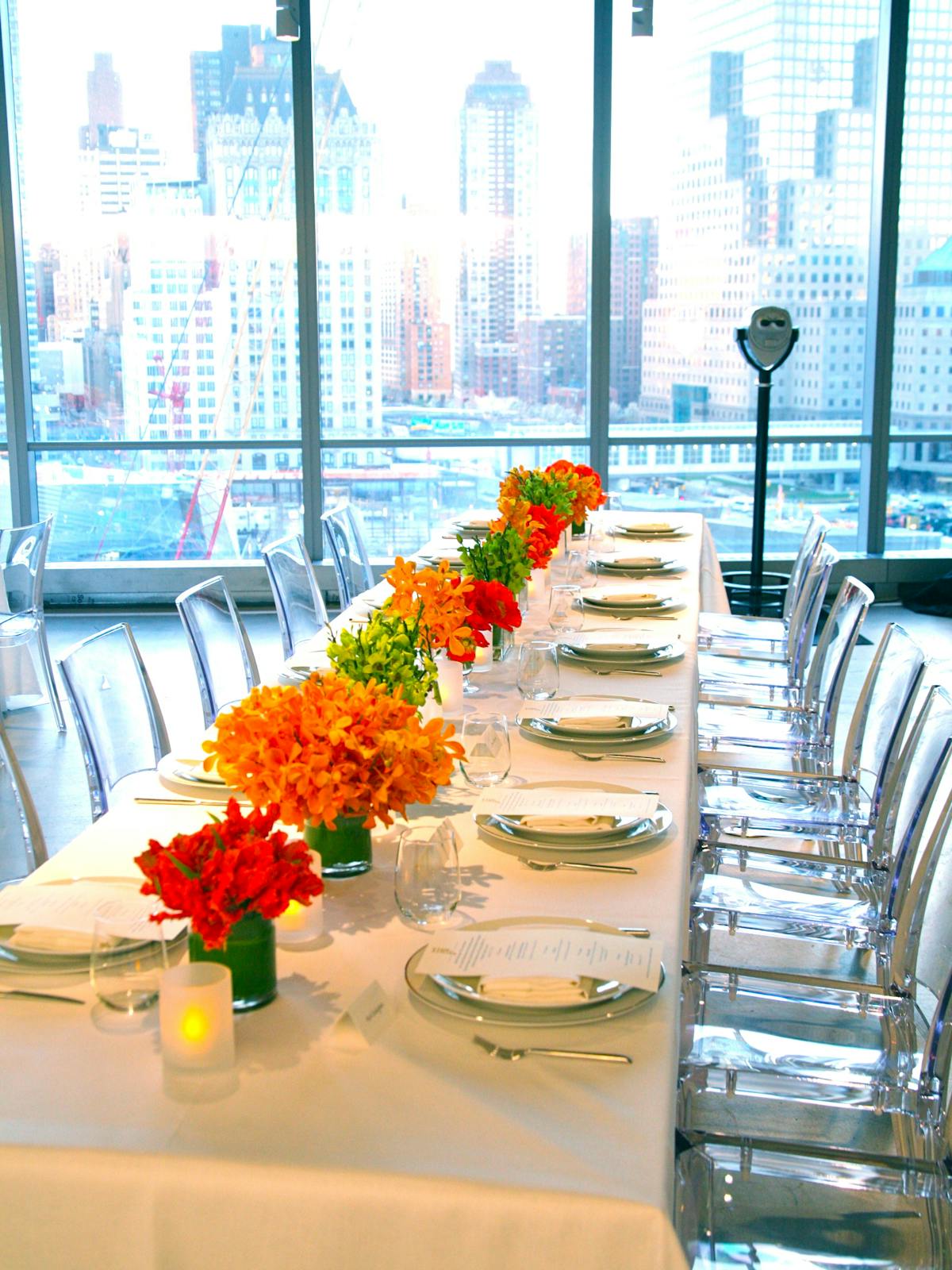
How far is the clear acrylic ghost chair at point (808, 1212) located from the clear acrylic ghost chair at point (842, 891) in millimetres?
507

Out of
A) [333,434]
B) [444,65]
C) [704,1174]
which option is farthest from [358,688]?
[444,65]

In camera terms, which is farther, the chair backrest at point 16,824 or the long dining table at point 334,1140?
the chair backrest at point 16,824

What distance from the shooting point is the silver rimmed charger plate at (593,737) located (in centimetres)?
267

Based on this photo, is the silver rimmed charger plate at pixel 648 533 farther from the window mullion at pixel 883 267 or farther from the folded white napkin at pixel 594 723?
the folded white napkin at pixel 594 723

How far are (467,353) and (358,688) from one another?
657 cm

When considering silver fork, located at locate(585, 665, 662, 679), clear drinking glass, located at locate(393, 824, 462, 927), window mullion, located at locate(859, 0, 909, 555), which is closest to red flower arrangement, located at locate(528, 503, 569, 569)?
silver fork, located at locate(585, 665, 662, 679)

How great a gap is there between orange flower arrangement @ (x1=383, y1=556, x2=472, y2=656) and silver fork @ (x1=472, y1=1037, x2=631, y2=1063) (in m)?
1.11

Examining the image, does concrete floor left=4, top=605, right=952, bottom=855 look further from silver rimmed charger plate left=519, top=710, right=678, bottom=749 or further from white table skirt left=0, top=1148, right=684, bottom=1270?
white table skirt left=0, top=1148, right=684, bottom=1270

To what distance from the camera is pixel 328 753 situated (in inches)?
71.0

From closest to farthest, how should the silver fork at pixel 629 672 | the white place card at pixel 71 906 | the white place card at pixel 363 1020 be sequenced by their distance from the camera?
the white place card at pixel 363 1020 < the white place card at pixel 71 906 < the silver fork at pixel 629 672

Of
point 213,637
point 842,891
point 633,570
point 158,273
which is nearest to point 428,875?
point 842,891

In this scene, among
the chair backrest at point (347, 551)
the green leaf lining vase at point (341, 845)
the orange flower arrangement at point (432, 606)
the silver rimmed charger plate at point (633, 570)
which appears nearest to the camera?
the green leaf lining vase at point (341, 845)

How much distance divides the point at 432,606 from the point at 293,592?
79.1 inches

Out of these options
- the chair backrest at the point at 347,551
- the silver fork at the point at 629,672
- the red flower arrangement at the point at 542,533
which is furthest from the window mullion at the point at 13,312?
the silver fork at the point at 629,672
